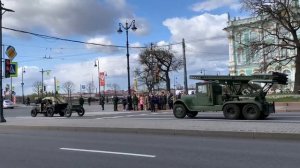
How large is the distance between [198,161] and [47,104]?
2667 centimetres

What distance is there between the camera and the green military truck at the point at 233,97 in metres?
23.4

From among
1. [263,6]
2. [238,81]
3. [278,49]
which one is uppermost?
[263,6]

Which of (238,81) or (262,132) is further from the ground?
(238,81)

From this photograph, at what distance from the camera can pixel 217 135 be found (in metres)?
15.8

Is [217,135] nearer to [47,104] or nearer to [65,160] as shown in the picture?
[65,160]

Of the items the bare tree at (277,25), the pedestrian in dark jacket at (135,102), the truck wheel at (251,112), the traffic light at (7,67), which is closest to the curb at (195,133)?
the truck wheel at (251,112)

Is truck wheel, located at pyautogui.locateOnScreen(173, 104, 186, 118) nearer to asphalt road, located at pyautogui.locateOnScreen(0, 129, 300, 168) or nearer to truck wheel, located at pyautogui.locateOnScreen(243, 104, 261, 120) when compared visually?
truck wheel, located at pyautogui.locateOnScreen(243, 104, 261, 120)

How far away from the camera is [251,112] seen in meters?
23.3

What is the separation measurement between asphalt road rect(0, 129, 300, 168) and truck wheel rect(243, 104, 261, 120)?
8.00 meters

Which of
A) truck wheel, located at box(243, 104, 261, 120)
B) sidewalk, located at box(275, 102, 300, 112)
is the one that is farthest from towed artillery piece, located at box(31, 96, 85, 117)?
truck wheel, located at box(243, 104, 261, 120)

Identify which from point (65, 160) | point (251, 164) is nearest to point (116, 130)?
point (65, 160)

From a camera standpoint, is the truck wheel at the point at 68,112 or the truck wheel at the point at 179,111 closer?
the truck wheel at the point at 179,111

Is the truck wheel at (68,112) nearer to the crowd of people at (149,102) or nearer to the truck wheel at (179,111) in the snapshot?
the crowd of people at (149,102)

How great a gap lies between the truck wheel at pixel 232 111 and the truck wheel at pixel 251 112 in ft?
1.20
